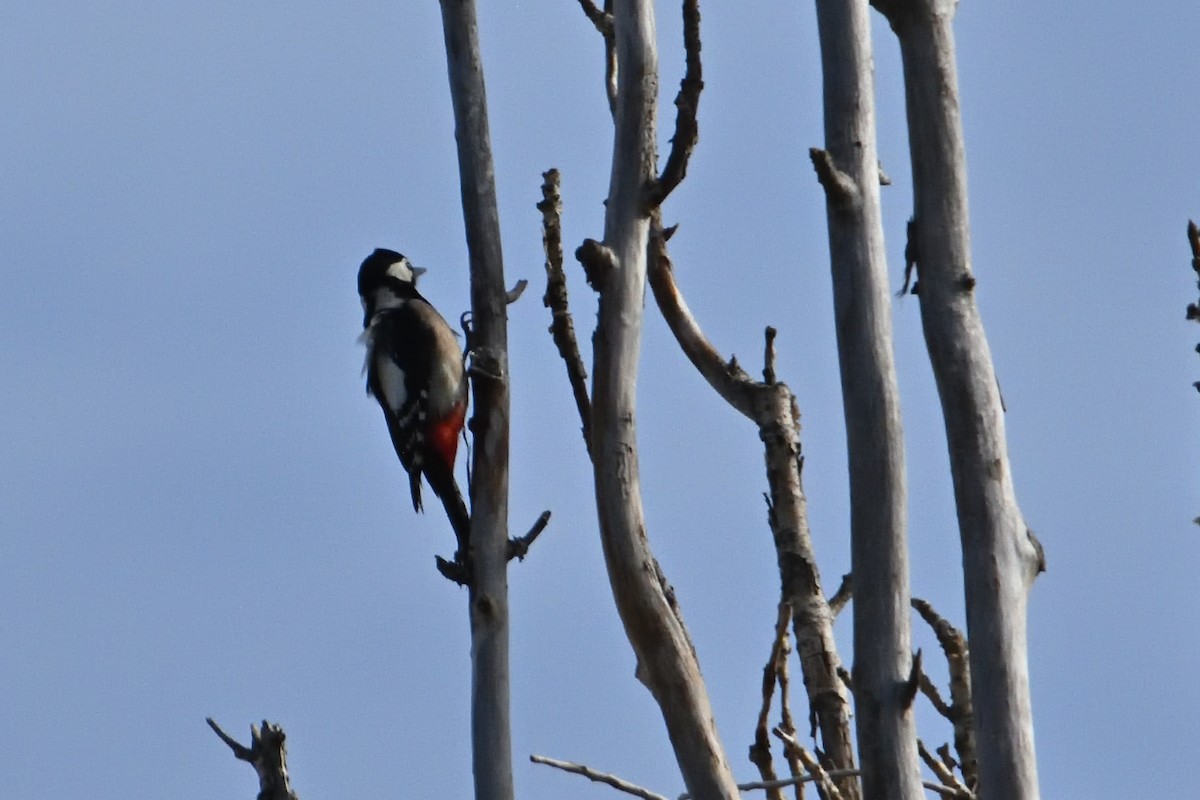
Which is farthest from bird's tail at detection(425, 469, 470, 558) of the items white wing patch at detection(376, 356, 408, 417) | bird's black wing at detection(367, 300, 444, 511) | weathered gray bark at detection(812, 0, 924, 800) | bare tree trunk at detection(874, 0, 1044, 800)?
bare tree trunk at detection(874, 0, 1044, 800)

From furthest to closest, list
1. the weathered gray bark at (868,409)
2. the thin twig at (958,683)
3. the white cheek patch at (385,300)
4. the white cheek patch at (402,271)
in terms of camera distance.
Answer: the white cheek patch at (402,271) → the white cheek patch at (385,300) → the thin twig at (958,683) → the weathered gray bark at (868,409)

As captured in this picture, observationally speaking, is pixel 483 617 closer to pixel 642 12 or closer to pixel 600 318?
pixel 600 318

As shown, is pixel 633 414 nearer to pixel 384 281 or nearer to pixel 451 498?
pixel 451 498

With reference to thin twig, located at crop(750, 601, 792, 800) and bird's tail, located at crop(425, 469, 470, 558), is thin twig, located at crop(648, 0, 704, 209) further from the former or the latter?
bird's tail, located at crop(425, 469, 470, 558)

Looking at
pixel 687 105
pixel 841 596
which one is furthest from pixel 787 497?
pixel 687 105

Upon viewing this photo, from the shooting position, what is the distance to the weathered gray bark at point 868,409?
118 inches

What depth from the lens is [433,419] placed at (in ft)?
21.6

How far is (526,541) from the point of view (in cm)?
394

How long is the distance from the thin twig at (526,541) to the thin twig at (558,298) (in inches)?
8.3

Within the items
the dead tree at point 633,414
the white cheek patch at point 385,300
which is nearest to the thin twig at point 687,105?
the dead tree at point 633,414

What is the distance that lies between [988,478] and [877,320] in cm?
41

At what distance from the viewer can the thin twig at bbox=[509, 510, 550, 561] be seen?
12.9 ft

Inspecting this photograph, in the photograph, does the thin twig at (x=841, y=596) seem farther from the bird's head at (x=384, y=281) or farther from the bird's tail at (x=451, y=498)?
the bird's head at (x=384, y=281)

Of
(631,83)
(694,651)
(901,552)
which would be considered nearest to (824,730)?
(694,651)
